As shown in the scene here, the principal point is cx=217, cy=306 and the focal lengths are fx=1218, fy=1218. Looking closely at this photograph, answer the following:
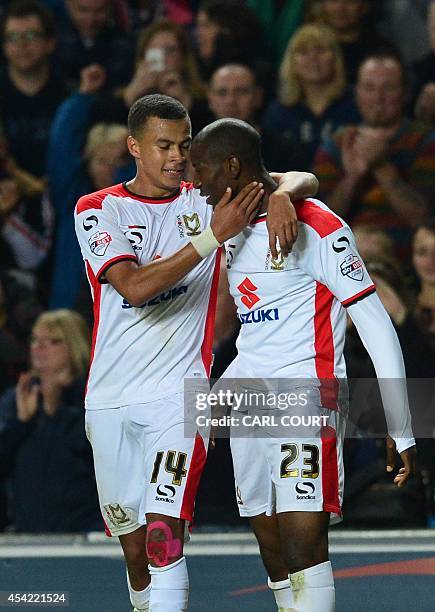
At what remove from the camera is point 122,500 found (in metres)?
4.23

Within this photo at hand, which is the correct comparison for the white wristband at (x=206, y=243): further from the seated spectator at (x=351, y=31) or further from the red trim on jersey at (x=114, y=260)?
the seated spectator at (x=351, y=31)

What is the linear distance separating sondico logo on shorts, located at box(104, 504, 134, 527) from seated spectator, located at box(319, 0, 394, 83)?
4.27 m

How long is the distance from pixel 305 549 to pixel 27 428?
3.50 m

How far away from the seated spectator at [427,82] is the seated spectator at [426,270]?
0.83 m

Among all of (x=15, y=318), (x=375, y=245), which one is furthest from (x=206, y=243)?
(x=15, y=318)

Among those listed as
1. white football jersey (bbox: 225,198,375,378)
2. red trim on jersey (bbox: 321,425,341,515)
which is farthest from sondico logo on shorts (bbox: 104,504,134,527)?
red trim on jersey (bbox: 321,425,341,515)

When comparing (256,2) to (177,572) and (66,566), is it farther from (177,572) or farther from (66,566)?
(177,572)

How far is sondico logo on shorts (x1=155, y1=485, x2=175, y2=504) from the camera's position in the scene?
13.0 feet

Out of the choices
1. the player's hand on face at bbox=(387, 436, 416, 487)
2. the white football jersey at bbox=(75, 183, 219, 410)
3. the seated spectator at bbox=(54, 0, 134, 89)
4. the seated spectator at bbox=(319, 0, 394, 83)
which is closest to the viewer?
the player's hand on face at bbox=(387, 436, 416, 487)

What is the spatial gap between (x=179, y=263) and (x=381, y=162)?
3787mm

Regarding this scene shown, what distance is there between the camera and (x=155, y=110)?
4.15 meters

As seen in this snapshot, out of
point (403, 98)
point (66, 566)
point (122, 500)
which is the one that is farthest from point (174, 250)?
point (403, 98)

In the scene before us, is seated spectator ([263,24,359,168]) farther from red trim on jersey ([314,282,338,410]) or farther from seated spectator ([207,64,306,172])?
red trim on jersey ([314,282,338,410])

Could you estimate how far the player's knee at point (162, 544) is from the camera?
3.90 meters
